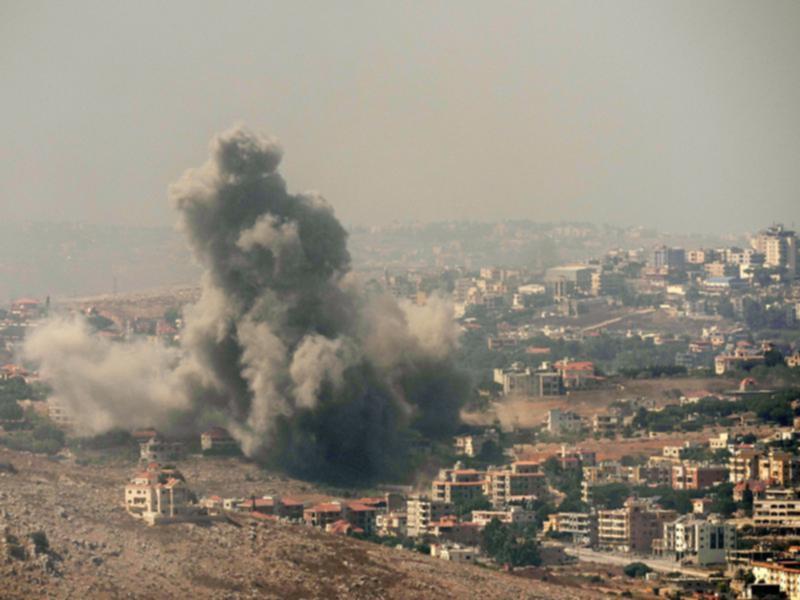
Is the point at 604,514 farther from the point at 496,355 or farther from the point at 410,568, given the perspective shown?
the point at 496,355

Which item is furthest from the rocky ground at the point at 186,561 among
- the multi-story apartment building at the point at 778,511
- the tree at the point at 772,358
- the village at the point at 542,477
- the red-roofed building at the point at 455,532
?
the tree at the point at 772,358

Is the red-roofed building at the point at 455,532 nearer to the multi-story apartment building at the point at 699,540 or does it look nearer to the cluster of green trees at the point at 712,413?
the multi-story apartment building at the point at 699,540

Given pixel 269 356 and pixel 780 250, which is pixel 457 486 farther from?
pixel 780 250

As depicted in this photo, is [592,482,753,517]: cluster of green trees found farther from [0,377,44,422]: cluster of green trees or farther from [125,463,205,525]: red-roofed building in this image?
[0,377,44,422]: cluster of green trees

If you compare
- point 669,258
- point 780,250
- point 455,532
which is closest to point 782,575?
point 455,532

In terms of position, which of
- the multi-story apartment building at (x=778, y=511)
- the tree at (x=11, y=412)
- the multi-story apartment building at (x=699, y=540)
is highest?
the tree at (x=11, y=412)

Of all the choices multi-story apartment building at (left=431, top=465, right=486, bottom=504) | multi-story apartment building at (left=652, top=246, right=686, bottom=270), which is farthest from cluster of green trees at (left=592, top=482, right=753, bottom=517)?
multi-story apartment building at (left=652, top=246, right=686, bottom=270)

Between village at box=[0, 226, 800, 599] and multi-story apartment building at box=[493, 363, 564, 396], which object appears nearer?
village at box=[0, 226, 800, 599]
